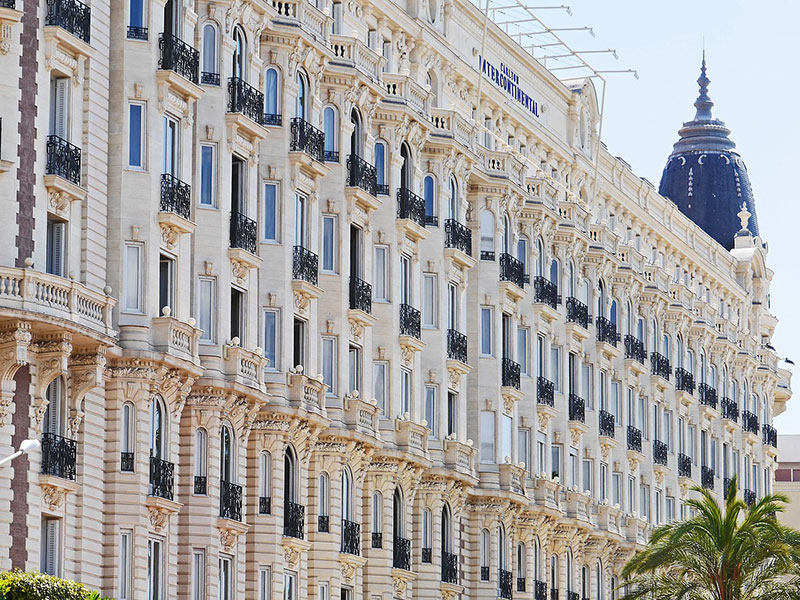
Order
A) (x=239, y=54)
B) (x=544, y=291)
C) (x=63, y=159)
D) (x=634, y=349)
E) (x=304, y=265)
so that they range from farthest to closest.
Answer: (x=634, y=349), (x=544, y=291), (x=304, y=265), (x=239, y=54), (x=63, y=159)

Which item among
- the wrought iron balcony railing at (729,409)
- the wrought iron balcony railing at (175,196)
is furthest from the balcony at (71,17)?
the wrought iron balcony railing at (729,409)

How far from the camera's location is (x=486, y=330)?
8100 cm

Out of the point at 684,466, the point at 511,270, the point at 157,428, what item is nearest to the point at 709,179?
the point at 684,466

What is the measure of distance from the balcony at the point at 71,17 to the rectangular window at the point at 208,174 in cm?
630

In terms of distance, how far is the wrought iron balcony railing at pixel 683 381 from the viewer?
4146 inches

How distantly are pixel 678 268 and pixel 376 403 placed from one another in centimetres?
4638

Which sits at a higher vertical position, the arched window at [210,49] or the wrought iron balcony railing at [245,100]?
the arched window at [210,49]

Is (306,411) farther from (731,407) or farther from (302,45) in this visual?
(731,407)

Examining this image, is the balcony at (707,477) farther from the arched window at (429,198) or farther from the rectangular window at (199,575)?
the rectangular window at (199,575)

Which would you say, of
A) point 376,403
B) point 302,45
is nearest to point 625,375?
point 376,403

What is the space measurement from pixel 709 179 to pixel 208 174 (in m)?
73.6

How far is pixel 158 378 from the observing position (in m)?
54.6

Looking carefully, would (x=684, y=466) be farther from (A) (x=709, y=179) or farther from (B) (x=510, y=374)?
(A) (x=709, y=179)

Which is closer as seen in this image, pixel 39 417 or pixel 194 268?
pixel 39 417
